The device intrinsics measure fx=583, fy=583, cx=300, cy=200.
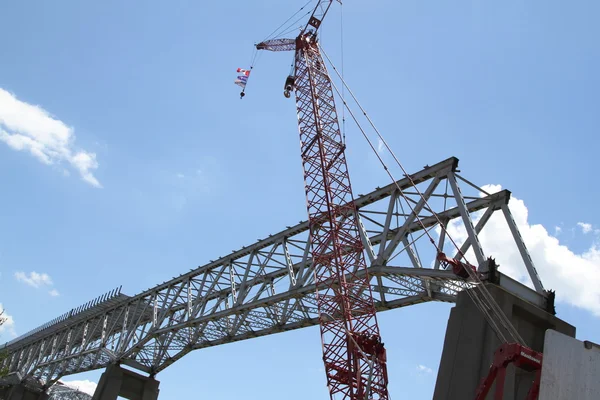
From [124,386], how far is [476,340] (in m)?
36.5

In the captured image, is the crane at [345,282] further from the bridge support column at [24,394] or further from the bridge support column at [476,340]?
the bridge support column at [24,394]

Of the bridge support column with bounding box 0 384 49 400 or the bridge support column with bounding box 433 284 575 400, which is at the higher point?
the bridge support column with bounding box 433 284 575 400

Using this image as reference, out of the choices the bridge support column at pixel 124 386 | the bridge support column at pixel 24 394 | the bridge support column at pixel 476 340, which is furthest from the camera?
the bridge support column at pixel 24 394

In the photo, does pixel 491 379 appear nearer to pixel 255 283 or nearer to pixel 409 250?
pixel 409 250

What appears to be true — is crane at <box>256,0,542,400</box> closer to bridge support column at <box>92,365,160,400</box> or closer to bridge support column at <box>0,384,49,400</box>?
bridge support column at <box>92,365,160,400</box>

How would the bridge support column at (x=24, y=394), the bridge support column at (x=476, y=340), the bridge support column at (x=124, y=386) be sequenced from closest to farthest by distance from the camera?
1. the bridge support column at (x=476, y=340)
2. the bridge support column at (x=124, y=386)
3. the bridge support column at (x=24, y=394)

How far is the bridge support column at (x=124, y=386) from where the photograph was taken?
4844 cm

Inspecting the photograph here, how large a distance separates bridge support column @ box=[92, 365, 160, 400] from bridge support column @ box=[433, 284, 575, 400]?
34.5m

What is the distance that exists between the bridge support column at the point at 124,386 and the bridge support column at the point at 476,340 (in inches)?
1359

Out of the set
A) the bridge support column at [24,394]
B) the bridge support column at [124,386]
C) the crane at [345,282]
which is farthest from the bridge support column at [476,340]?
the bridge support column at [24,394]

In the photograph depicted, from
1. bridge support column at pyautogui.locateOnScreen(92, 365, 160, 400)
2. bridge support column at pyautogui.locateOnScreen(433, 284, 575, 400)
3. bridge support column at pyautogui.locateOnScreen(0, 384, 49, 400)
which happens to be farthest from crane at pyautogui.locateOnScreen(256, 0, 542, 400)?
bridge support column at pyautogui.locateOnScreen(0, 384, 49, 400)

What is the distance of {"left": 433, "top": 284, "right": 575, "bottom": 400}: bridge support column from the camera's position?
2194 cm

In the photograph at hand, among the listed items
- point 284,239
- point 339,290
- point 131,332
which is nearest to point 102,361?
point 131,332

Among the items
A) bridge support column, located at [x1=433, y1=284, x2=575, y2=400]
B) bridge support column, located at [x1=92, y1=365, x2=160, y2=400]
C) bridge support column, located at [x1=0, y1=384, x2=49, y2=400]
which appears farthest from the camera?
bridge support column, located at [x1=0, y1=384, x2=49, y2=400]
